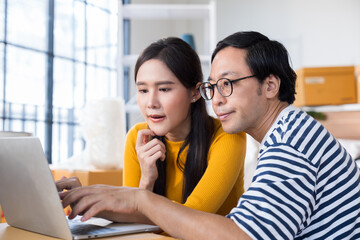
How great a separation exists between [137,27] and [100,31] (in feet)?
2.01

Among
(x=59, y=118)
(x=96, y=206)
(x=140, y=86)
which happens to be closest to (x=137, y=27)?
(x=59, y=118)

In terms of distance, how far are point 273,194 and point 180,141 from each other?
2.41ft

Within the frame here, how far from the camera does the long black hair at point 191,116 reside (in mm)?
1332

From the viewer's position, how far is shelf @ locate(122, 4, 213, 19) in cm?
308

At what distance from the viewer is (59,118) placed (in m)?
3.76

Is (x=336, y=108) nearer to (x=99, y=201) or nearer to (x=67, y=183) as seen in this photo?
(x=67, y=183)

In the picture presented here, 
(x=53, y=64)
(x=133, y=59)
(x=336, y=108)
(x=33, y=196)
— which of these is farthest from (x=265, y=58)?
(x=53, y=64)

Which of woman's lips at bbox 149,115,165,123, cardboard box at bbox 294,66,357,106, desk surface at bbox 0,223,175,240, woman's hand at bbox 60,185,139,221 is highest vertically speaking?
cardboard box at bbox 294,66,357,106

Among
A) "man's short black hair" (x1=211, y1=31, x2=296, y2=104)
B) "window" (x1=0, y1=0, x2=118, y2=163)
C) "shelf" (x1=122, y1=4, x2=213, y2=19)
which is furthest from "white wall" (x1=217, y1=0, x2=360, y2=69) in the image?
"man's short black hair" (x1=211, y1=31, x2=296, y2=104)

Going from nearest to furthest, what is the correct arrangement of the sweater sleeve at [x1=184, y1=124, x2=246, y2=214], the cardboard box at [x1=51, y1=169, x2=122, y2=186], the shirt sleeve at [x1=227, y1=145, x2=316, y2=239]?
1. the shirt sleeve at [x1=227, y1=145, x2=316, y2=239]
2. the sweater sleeve at [x1=184, y1=124, x2=246, y2=214]
3. the cardboard box at [x1=51, y1=169, x2=122, y2=186]

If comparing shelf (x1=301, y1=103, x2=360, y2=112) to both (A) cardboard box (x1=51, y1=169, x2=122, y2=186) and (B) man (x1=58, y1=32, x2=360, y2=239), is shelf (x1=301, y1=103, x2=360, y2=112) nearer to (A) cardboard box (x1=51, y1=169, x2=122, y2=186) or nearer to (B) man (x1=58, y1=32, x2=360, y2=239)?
(A) cardboard box (x1=51, y1=169, x2=122, y2=186)

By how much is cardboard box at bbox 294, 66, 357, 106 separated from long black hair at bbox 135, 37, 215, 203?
2.17m

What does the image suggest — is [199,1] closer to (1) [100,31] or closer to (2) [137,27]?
(2) [137,27]

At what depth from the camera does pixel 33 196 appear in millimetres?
790
